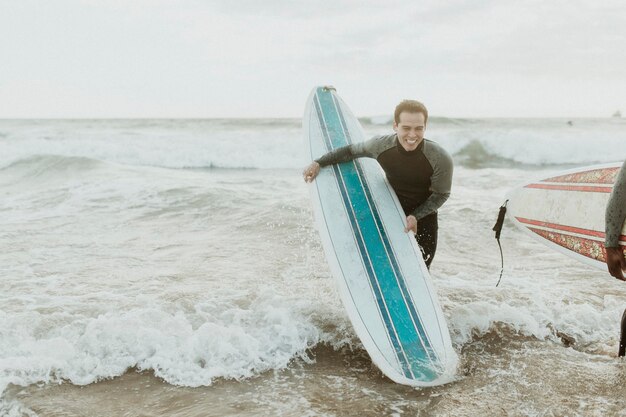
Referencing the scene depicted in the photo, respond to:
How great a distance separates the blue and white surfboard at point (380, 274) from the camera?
10.2 feet

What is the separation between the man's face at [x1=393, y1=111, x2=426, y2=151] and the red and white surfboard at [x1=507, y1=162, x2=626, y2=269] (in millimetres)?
1237

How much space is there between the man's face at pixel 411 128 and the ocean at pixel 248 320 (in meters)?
Result: 1.35

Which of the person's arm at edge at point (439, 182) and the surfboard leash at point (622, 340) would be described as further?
the person's arm at edge at point (439, 182)

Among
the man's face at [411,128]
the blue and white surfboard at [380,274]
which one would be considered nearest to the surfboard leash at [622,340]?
the blue and white surfboard at [380,274]

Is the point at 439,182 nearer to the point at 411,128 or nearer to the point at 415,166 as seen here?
the point at 415,166

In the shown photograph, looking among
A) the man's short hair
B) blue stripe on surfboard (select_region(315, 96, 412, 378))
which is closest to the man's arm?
blue stripe on surfboard (select_region(315, 96, 412, 378))

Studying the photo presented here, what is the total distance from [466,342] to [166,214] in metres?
5.07

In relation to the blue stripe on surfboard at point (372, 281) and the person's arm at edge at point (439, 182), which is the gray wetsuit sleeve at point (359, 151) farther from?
the person's arm at edge at point (439, 182)

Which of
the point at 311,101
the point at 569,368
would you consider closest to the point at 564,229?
the point at 569,368

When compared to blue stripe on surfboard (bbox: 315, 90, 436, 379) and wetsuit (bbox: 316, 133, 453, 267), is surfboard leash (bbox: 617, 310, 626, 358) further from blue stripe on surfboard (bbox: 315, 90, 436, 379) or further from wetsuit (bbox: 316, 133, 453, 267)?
wetsuit (bbox: 316, 133, 453, 267)

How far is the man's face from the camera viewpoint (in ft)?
11.1

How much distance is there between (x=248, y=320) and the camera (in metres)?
3.84

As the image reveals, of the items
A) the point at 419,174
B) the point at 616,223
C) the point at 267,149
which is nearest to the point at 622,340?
the point at 616,223

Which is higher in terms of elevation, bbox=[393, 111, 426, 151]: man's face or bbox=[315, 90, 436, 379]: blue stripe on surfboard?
bbox=[393, 111, 426, 151]: man's face
